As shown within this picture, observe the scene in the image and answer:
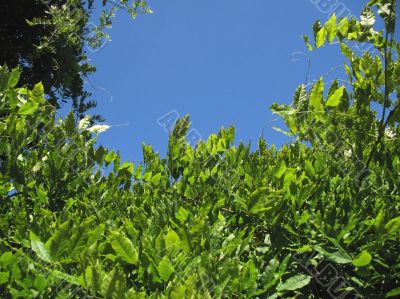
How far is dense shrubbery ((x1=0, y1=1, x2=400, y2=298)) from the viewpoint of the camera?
80.8 inches

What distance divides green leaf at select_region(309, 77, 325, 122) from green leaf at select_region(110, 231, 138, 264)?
141 centimetres

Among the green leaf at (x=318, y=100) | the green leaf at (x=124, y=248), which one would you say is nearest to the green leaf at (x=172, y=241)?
the green leaf at (x=124, y=248)

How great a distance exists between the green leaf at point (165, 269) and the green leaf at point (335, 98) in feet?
4.70

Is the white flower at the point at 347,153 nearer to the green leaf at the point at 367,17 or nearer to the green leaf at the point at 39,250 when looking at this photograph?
the green leaf at the point at 367,17

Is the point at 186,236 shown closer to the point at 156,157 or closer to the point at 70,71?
the point at 156,157

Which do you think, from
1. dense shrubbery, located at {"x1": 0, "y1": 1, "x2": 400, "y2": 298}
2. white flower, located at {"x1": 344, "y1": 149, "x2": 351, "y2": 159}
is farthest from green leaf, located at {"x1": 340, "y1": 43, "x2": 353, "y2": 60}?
white flower, located at {"x1": 344, "y1": 149, "x2": 351, "y2": 159}

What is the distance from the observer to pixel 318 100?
9.35 feet

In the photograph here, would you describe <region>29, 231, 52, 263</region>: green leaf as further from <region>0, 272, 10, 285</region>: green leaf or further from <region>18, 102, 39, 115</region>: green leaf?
<region>18, 102, 39, 115</region>: green leaf

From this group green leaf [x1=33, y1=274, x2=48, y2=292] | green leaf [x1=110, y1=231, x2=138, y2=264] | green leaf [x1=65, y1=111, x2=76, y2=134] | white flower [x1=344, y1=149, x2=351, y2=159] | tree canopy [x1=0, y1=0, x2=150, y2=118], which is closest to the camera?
green leaf [x1=33, y1=274, x2=48, y2=292]

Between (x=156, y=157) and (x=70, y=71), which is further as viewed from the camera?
(x=70, y=71)

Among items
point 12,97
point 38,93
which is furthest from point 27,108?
point 38,93

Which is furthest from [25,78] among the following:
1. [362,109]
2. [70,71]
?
[362,109]

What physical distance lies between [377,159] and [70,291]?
1923mm

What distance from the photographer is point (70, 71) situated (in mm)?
8609
